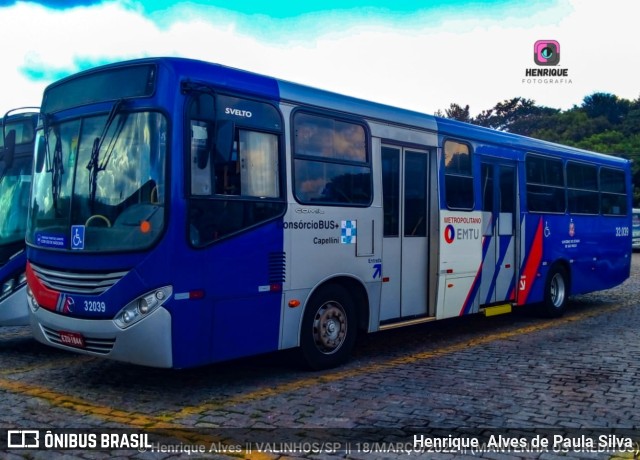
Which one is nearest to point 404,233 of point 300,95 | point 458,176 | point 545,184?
point 458,176

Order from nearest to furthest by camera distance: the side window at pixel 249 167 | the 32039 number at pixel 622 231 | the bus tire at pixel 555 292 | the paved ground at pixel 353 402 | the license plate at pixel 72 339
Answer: the paved ground at pixel 353 402, the license plate at pixel 72 339, the side window at pixel 249 167, the bus tire at pixel 555 292, the 32039 number at pixel 622 231

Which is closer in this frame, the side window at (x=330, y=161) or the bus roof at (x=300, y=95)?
the bus roof at (x=300, y=95)

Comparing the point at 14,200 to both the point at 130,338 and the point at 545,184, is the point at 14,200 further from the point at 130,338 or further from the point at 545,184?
the point at 545,184

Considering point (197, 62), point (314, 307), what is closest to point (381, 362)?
point (314, 307)

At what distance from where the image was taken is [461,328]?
37.4ft

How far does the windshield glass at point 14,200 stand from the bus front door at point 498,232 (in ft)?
22.1

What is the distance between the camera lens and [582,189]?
1354 centimetres

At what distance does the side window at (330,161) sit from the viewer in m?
7.54

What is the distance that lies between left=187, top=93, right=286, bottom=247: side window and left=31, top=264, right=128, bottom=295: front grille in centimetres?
86

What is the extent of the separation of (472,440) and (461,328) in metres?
6.20

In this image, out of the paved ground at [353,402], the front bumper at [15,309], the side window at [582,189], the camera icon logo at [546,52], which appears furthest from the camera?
the camera icon logo at [546,52]

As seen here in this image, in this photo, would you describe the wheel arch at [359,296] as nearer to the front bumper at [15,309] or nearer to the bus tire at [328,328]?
the bus tire at [328,328]

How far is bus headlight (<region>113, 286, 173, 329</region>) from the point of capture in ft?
19.9

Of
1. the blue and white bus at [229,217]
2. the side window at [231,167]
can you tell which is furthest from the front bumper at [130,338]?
the side window at [231,167]
